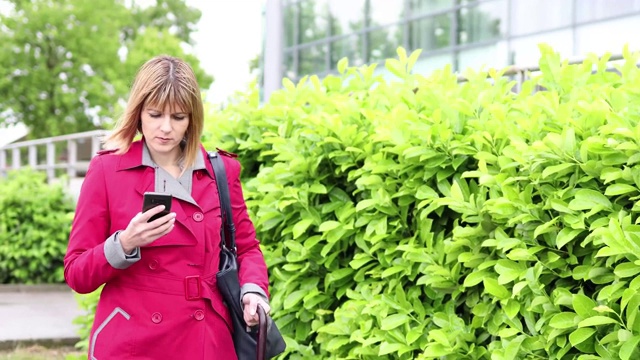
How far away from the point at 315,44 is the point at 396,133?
2124 centimetres

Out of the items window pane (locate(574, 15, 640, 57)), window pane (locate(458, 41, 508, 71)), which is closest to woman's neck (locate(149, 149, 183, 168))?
window pane (locate(574, 15, 640, 57))

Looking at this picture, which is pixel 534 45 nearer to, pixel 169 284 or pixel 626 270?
pixel 626 270

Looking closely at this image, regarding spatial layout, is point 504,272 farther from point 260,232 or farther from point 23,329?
point 23,329

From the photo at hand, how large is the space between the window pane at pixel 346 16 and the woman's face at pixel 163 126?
68.2ft

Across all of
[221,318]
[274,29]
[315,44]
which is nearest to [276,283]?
[221,318]

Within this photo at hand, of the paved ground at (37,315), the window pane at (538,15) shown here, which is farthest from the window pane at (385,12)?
the paved ground at (37,315)

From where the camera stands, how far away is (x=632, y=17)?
17516 millimetres

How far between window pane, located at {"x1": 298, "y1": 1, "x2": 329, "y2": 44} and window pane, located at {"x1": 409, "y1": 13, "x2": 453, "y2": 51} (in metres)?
3.08

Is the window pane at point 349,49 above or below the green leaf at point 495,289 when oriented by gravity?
above

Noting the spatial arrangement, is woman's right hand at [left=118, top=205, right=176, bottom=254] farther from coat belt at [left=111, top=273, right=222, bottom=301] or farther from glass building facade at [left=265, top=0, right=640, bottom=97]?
glass building facade at [left=265, top=0, right=640, bottom=97]

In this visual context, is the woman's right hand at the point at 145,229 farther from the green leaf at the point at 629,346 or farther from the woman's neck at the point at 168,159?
the green leaf at the point at 629,346

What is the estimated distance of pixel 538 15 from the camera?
19297 mm

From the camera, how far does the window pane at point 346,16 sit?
23.5 m

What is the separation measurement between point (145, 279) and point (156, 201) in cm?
35
